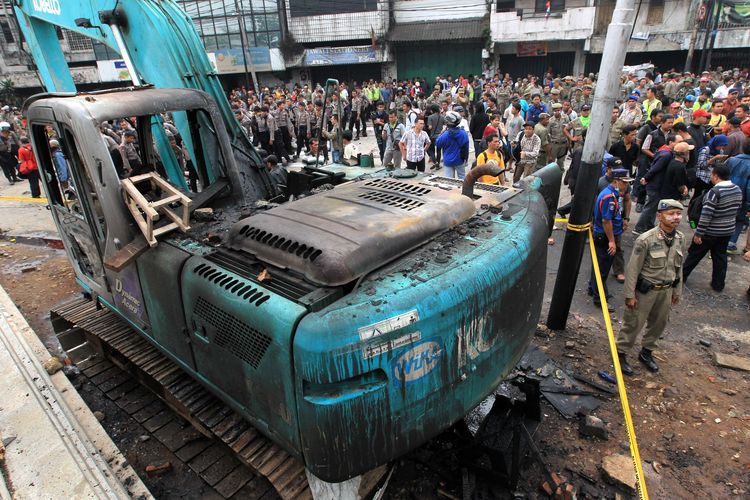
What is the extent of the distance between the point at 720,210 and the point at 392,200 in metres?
4.85

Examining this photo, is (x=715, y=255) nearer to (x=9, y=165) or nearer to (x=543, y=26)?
(x=9, y=165)

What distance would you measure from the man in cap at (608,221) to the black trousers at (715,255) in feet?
3.29

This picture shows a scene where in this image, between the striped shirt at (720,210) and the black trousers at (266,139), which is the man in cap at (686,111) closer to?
the striped shirt at (720,210)

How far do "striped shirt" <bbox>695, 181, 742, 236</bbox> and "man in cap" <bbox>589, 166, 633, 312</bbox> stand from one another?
98 cm

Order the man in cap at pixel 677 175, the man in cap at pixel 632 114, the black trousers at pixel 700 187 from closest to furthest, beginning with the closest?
the man in cap at pixel 677 175 < the black trousers at pixel 700 187 < the man in cap at pixel 632 114

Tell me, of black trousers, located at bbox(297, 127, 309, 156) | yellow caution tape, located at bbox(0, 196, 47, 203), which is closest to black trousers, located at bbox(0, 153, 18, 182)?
yellow caution tape, located at bbox(0, 196, 47, 203)

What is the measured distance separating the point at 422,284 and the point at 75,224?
310cm

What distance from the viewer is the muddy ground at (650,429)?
350cm

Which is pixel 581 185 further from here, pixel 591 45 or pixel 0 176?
pixel 591 45

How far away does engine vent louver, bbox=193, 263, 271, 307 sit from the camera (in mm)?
2475

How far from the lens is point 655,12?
24953mm

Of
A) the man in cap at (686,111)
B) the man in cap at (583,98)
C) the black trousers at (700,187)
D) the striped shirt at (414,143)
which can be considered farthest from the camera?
the man in cap at (583,98)

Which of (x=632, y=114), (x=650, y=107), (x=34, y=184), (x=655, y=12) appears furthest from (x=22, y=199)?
(x=655, y=12)

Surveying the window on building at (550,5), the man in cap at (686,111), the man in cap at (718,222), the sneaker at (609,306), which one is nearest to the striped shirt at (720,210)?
the man in cap at (718,222)
